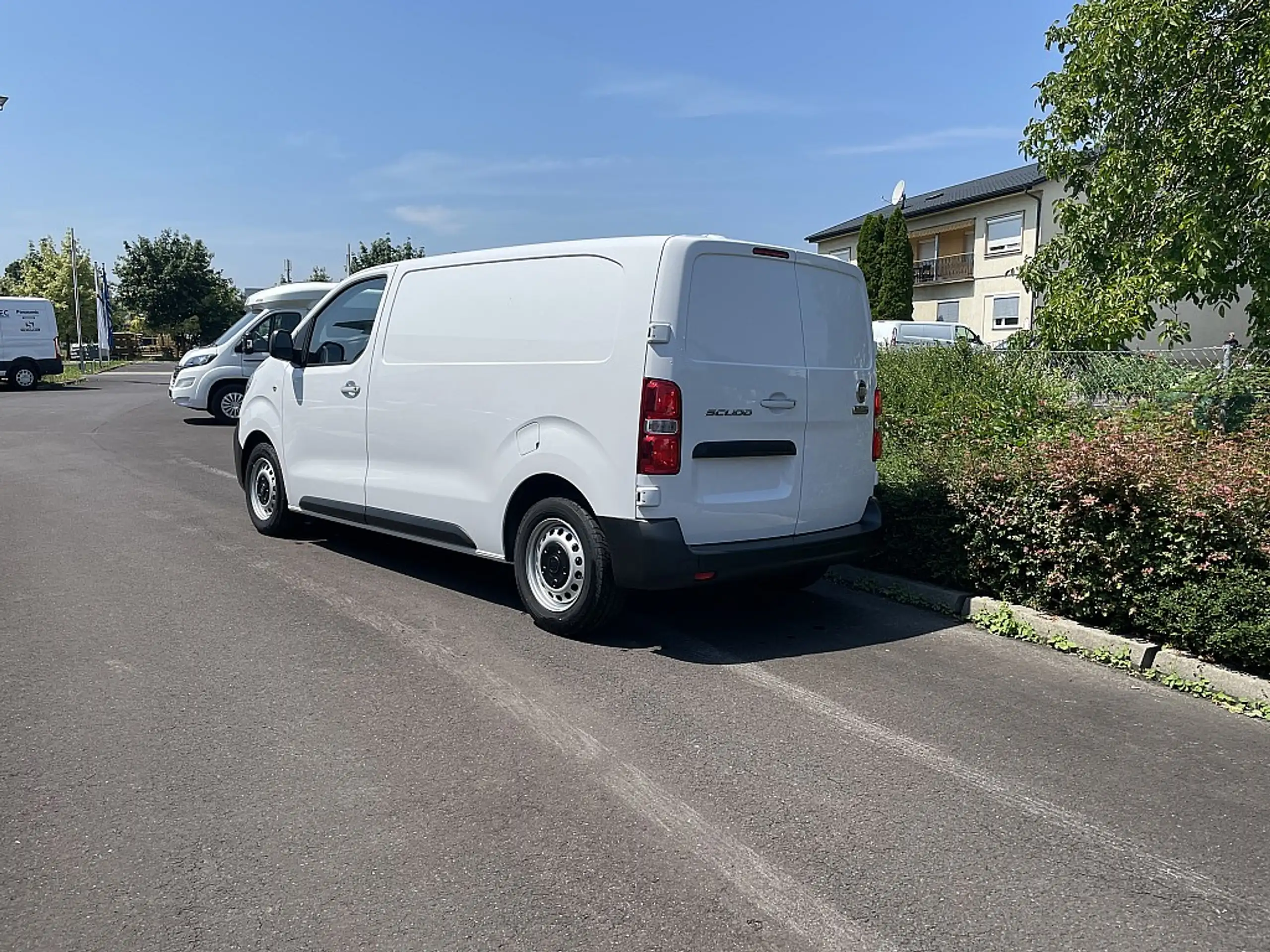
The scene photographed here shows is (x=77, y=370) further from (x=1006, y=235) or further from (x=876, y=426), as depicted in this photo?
(x=876, y=426)

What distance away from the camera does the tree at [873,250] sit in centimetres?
3978

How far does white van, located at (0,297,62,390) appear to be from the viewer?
95.6 feet

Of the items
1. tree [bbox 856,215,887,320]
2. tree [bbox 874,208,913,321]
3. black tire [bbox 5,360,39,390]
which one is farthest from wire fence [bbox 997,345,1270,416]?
tree [bbox 856,215,887,320]

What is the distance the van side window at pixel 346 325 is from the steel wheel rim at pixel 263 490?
1.18 metres

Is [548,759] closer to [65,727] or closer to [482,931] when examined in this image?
[482,931]

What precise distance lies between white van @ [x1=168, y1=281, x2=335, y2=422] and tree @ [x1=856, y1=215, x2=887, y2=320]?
26.3m

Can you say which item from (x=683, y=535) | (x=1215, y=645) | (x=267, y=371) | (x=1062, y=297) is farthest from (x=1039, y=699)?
(x=1062, y=297)

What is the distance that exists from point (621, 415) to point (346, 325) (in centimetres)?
292

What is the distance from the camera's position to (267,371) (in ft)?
26.2

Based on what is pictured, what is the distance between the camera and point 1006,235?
37281mm

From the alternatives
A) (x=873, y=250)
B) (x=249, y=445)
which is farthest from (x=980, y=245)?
(x=249, y=445)

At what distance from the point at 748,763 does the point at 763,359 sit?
229 centimetres

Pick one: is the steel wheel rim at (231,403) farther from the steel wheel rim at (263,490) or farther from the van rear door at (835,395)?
the van rear door at (835,395)

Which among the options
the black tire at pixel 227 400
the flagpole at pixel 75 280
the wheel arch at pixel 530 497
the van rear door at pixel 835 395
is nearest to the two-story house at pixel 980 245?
the black tire at pixel 227 400
